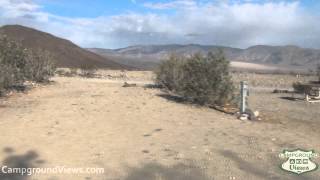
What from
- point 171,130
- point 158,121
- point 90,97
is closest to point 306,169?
point 171,130

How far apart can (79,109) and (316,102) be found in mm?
12401

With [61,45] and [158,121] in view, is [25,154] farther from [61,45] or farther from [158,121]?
[61,45]

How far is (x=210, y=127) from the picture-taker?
1394cm

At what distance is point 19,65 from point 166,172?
16547 millimetres

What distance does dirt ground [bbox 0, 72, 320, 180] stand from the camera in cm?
968

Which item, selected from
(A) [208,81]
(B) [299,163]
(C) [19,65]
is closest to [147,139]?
(B) [299,163]

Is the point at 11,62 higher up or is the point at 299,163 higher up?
the point at 11,62

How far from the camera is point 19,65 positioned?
24.6 m

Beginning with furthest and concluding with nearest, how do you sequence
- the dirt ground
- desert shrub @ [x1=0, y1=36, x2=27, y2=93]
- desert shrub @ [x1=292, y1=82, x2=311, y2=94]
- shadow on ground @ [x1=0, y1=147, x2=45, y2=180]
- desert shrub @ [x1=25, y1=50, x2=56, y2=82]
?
desert shrub @ [x1=292, y1=82, x2=311, y2=94], desert shrub @ [x1=25, y1=50, x2=56, y2=82], desert shrub @ [x1=0, y1=36, x2=27, y2=93], the dirt ground, shadow on ground @ [x1=0, y1=147, x2=45, y2=180]

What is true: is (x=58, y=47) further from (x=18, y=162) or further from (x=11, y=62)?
(x=18, y=162)

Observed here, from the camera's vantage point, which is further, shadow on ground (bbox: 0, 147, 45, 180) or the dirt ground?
the dirt ground

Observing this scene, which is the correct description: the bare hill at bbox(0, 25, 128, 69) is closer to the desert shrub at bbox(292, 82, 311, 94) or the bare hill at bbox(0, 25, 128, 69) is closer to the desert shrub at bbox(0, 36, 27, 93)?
the desert shrub at bbox(292, 82, 311, 94)

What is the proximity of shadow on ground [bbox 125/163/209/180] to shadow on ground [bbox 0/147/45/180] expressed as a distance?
1.77m

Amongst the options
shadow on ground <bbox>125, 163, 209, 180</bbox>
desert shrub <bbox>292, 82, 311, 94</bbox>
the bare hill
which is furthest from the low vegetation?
the bare hill
